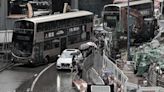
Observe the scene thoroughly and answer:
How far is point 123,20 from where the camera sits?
1703 inches

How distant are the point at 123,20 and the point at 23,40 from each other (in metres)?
9.49

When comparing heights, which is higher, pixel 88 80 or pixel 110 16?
pixel 110 16

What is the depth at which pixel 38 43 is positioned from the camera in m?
39.5

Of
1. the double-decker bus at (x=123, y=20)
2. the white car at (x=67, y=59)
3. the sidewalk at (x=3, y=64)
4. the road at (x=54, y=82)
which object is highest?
the double-decker bus at (x=123, y=20)

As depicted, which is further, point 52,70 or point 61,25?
point 61,25

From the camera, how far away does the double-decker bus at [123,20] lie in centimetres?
3984

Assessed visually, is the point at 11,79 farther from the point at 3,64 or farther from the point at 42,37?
the point at 3,64

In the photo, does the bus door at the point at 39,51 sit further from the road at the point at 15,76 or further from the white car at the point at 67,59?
the white car at the point at 67,59

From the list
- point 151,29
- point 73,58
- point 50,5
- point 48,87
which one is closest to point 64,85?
point 48,87

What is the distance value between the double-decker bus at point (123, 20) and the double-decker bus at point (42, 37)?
12.4 ft

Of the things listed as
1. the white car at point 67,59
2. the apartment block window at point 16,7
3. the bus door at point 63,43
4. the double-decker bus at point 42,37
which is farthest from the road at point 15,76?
the apartment block window at point 16,7

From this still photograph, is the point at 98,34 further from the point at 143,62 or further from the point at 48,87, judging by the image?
the point at 143,62

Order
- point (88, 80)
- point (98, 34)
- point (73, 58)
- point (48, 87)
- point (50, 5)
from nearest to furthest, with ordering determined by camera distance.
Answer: point (88, 80)
point (48, 87)
point (73, 58)
point (98, 34)
point (50, 5)

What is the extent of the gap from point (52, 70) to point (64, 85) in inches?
262
